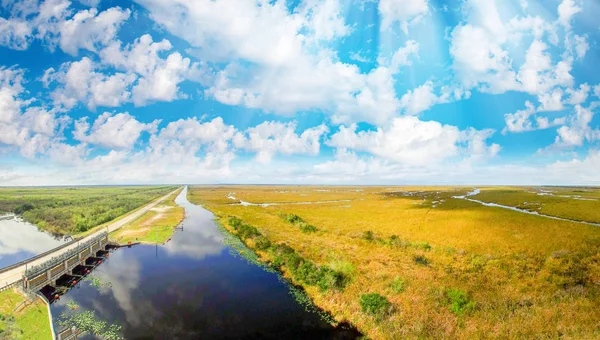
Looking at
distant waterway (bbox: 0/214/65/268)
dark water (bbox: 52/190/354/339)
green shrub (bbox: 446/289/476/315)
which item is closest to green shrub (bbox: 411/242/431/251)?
green shrub (bbox: 446/289/476/315)

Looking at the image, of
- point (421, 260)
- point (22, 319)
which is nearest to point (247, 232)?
point (421, 260)

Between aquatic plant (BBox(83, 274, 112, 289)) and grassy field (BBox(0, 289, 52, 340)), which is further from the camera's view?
aquatic plant (BBox(83, 274, 112, 289))

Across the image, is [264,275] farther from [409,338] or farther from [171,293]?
[409,338]

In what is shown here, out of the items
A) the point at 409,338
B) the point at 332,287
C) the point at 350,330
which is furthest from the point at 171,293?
the point at 409,338

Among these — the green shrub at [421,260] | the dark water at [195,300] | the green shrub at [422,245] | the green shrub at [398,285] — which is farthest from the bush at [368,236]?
the dark water at [195,300]

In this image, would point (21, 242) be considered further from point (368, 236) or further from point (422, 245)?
point (422, 245)

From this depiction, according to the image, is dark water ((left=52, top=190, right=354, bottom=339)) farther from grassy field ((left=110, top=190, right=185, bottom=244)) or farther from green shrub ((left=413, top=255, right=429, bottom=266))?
green shrub ((left=413, top=255, right=429, bottom=266))

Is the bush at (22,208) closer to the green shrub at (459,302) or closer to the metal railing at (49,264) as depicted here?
the metal railing at (49,264)
